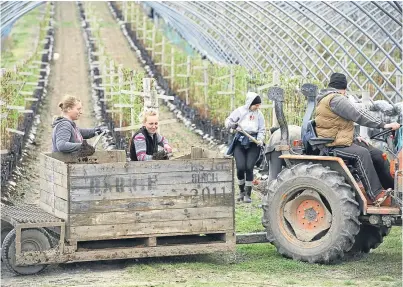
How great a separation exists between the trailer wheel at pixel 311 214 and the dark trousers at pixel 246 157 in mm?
3249

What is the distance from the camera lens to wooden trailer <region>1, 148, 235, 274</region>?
8.49 m

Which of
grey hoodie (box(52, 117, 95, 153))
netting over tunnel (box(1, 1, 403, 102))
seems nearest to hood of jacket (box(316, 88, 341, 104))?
grey hoodie (box(52, 117, 95, 153))

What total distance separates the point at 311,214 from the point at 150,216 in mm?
1488

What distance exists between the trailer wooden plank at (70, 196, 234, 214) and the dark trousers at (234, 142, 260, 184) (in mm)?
3690

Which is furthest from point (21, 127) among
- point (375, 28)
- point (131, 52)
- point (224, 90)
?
point (131, 52)

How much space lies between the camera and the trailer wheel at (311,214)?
877 centimetres

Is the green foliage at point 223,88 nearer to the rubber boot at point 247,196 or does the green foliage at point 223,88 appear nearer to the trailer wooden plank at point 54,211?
the rubber boot at point 247,196

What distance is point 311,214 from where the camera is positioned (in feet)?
30.1

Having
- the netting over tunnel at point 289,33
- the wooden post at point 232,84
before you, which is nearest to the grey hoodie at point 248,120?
the wooden post at point 232,84

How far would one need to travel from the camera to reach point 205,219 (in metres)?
8.83

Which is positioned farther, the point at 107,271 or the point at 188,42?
the point at 188,42

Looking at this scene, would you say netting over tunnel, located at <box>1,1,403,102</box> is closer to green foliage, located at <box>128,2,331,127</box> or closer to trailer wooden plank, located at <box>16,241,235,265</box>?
green foliage, located at <box>128,2,331,127</box>

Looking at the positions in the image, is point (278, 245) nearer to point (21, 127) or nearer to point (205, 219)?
point (205, 219)

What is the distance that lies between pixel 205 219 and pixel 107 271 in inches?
37.2
